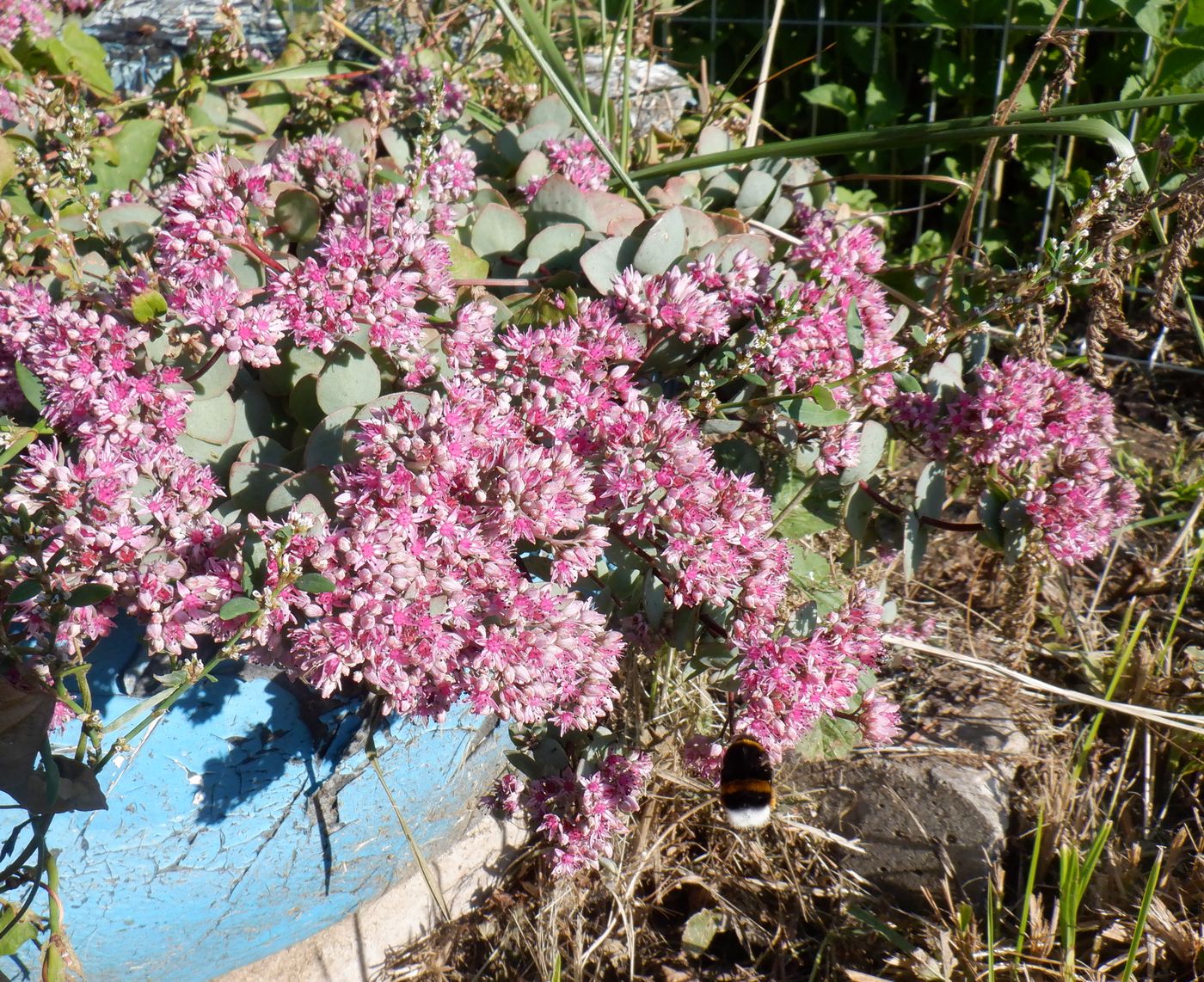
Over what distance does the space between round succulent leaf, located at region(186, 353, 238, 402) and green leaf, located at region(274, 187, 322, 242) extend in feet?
0.91

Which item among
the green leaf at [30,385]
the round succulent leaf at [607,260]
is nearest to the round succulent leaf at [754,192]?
the round succulent leaf at [607,260]

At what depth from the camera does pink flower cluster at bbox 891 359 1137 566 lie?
60.7 inches

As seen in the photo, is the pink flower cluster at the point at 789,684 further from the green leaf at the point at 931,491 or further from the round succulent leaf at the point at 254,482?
the round succulent leaf at the point at 254,482

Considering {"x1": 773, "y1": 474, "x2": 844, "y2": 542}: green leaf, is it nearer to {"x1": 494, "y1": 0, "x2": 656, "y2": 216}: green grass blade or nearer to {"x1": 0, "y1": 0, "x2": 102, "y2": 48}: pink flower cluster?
{"x1": 494, "y1": 0, "x2": 656, "y2": 216}: green grass blade

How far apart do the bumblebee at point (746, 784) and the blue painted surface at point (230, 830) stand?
17.9 inches

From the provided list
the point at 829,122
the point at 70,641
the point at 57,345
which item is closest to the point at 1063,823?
the point at 70,641

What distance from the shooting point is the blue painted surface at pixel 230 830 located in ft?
4.67

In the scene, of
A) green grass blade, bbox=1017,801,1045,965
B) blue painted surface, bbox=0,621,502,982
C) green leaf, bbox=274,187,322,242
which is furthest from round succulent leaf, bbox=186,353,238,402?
green grass blade, bbox=1017,801,1045,965

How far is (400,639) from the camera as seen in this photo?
1192 mm

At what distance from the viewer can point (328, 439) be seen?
1345 mm

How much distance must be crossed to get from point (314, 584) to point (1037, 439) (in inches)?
43.3

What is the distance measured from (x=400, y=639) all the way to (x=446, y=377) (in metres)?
0.43

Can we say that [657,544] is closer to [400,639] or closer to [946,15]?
[400,639]

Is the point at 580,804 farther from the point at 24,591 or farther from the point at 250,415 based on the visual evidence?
the point at 24,591
